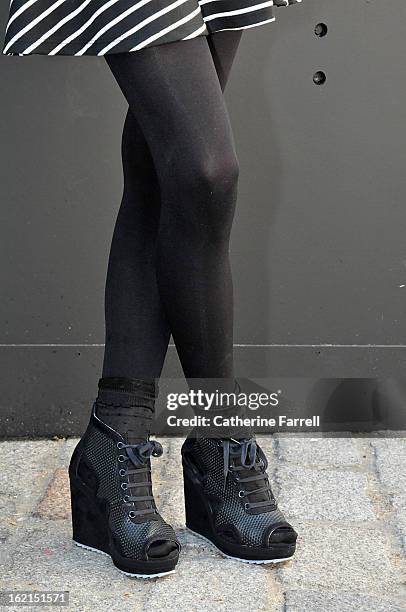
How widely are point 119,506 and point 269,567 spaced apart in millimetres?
265

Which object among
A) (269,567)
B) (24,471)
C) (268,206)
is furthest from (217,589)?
(268,206)

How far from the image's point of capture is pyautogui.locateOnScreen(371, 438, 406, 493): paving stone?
2113 mm

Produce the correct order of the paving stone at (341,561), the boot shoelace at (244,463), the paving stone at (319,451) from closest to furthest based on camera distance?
the paving stone at (341,561)
the boot shoelace at (244,463)
the paving stone at (319,451)

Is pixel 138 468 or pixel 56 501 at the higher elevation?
pixel 138 468

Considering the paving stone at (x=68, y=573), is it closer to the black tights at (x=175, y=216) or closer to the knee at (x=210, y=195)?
the black tights at (x=175, y=216)

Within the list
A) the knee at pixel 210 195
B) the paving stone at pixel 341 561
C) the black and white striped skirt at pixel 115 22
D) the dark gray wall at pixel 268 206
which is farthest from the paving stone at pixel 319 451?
the black and white striped skirt at pixel 115 22

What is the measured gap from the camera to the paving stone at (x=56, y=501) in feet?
6.39

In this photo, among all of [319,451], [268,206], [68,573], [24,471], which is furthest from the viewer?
[268,206]

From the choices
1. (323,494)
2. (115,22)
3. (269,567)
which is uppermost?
(115,22)

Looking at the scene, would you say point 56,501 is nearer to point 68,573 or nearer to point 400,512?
point 68,573

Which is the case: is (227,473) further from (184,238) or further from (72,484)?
(184,238)

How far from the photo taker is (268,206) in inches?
95.6

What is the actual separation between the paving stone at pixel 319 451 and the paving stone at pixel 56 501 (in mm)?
483

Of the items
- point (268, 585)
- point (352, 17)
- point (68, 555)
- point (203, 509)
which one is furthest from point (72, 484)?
point (352, 17)
